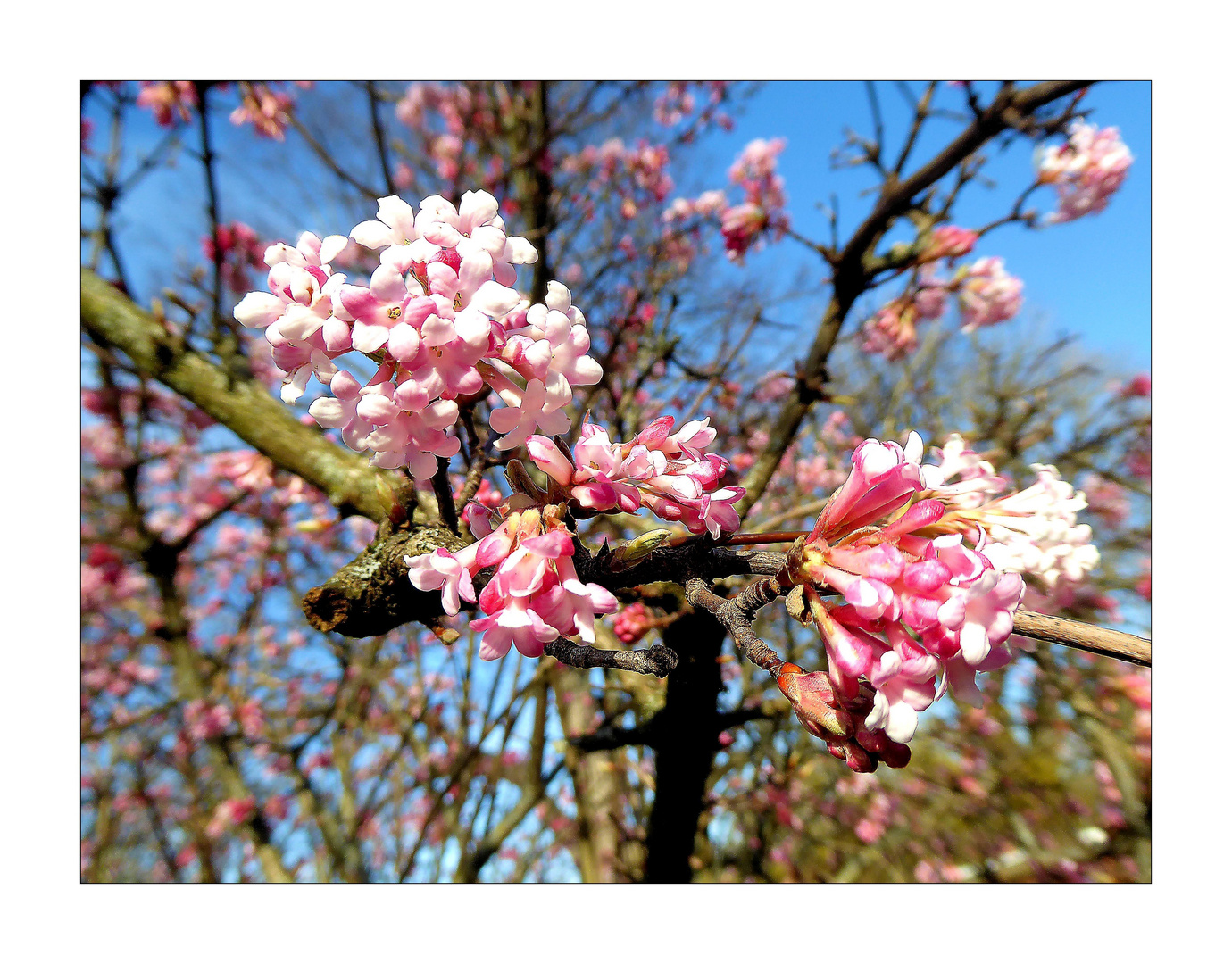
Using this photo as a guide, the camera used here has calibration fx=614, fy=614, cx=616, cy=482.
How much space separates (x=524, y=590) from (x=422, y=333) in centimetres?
25

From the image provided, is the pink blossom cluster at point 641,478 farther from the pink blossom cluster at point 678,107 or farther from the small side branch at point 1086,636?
A: the pink blossom cluster at point 678,107

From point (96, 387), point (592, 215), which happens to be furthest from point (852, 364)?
point (96, 387)

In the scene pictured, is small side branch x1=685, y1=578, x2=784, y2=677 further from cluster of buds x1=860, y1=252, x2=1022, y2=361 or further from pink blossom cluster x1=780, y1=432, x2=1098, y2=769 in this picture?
cluster of buds x1=860, y1=252, x2=1022, y2=361

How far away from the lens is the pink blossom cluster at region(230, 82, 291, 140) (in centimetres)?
222

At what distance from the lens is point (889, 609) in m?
0.50

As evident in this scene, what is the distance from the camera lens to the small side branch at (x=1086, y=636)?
62 centimetres

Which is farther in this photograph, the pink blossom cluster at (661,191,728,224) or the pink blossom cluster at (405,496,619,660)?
the pink blossom cluster at (661,191,728,224)

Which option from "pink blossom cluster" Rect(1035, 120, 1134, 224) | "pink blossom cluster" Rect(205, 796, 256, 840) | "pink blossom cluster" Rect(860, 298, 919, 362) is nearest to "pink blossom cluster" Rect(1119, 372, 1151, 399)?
"pink blossom cluster" Rect(1035, 120, 1134, 224)

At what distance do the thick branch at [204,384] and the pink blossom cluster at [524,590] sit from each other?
822 mm

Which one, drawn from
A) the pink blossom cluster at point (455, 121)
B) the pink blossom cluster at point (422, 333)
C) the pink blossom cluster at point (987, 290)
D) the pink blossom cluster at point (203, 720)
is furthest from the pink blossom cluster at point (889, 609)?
the pink blossom cluster at point (203, 720)

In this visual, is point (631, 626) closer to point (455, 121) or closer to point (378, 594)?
point (378, 594)

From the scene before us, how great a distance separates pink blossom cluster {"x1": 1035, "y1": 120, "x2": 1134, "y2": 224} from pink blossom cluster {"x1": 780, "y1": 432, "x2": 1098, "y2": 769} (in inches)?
65.8

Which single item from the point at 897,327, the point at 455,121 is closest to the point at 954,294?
the point at 897,327

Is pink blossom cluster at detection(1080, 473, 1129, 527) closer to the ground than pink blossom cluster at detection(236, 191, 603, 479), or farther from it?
closer to the ground
